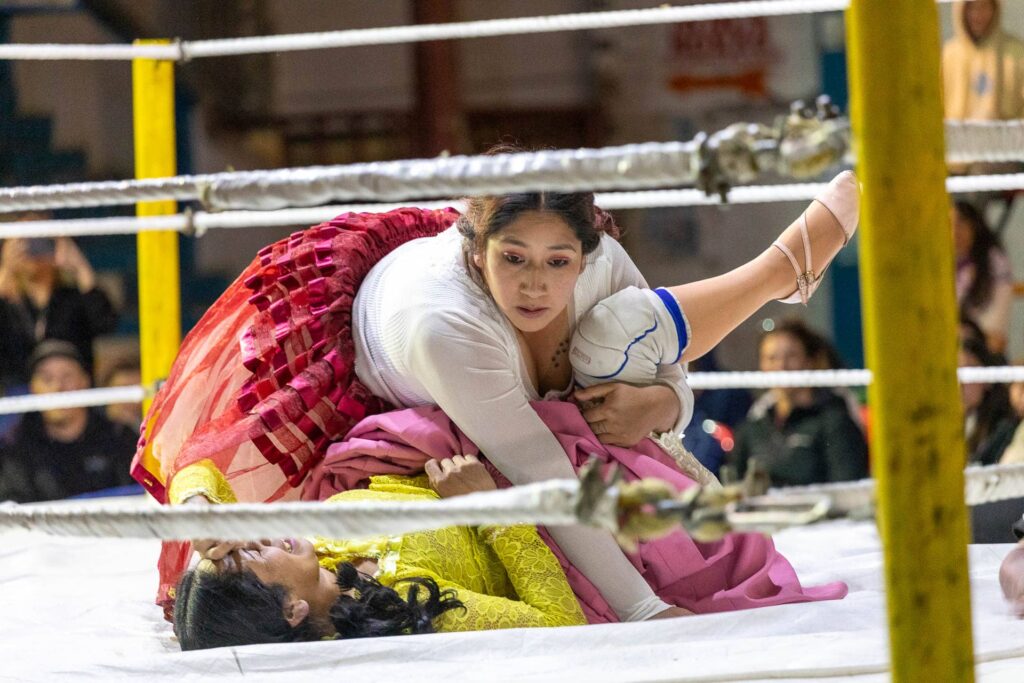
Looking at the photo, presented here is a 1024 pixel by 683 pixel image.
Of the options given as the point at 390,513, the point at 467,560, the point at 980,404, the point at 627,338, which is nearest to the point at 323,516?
the point at 390,513

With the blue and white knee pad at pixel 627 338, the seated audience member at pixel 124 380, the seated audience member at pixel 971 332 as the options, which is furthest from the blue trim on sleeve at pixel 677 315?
the seated audience member at pixel 124 380

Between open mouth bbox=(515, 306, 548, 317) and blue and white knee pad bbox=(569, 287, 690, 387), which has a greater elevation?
open mouth bbox=(515, 306, 548, 317)

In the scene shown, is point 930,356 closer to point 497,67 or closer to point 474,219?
point 474,219

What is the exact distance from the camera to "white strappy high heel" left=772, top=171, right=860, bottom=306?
1682 mm

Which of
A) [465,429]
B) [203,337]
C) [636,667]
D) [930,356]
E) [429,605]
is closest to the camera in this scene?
[930,356]

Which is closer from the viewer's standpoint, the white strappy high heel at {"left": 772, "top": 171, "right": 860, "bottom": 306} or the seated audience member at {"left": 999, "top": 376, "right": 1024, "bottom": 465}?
the white strappy high heel at {"left": 772, "top": 171, "right": 860, "bottom": 306}

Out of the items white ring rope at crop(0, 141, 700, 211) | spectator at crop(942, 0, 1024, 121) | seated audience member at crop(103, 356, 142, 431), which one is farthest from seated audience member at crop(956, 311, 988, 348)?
white ring rope at crop(0, 141, 700, 211)

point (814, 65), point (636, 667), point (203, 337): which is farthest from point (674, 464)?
point (814, 65)

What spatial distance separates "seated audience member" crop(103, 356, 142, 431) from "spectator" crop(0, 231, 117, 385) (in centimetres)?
9

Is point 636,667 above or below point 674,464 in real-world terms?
below

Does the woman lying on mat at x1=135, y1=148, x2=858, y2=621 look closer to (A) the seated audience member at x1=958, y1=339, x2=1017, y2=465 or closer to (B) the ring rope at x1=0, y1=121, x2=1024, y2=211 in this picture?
(B) the ring rope at x1=0, y1=121, x2=1024, y2=211

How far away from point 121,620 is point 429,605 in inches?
16.5

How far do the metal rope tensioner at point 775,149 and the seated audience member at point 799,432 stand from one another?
228cm

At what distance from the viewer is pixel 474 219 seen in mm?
1497
